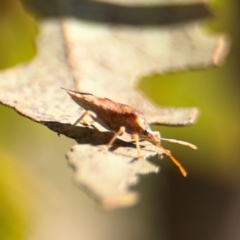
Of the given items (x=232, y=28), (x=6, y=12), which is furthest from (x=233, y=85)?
(x=6, y=12)

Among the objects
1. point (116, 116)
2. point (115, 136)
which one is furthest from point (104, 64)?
point (115, 136)

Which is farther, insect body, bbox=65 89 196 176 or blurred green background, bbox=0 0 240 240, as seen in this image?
blurred green background, bbox=0 0 240 240

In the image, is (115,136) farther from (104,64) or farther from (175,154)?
(175,154)

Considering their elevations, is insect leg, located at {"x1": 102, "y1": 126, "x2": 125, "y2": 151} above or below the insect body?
below

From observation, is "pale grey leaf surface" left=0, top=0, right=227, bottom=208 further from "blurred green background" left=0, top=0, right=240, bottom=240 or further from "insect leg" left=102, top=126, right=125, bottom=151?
"blurred green background" left=0, top=0, right=240, bottom=240

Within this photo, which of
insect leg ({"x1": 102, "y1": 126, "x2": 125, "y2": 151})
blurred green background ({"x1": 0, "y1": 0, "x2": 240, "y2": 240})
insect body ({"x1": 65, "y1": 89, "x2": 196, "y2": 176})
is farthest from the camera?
blurred green background ({"x1": 0, "y1": 0, "x2": 240, "y2": 240})

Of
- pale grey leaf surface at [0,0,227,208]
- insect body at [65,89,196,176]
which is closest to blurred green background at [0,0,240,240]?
pale grey leaf surface at [0,0,227,208]

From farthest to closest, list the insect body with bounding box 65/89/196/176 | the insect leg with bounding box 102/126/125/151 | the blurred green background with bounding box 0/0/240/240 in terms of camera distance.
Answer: the blurred green background with bounding box 0/0/240/240 → the insect body with bounding box 65/89/196/176 → the insect leg with bounding box 102/126/125/151

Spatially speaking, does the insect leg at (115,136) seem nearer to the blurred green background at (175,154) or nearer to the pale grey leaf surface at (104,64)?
the pale grey leaf surface at (104,64)
